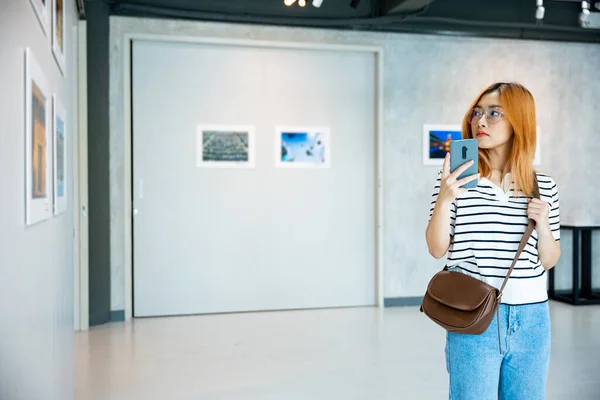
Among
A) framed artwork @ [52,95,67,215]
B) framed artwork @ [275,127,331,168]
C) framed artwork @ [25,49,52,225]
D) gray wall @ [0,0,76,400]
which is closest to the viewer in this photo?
gray wall @ [0,0,76,400]

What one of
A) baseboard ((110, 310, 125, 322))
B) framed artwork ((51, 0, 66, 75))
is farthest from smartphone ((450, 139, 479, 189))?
baseboard ((110, 310, 125, 322))

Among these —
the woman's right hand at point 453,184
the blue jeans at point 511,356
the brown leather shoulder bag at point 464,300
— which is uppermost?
Answer: the woman's right hand at point 453,184

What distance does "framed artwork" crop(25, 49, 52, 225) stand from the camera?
1.50m

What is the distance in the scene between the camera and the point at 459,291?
176 cm

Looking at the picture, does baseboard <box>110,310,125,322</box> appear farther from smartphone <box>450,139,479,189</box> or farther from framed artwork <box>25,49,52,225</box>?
smartphone <box>450,139,479,189</box>

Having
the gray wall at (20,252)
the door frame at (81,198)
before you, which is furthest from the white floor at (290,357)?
the gray wall at (20,252)

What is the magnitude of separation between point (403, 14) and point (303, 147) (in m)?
1.73

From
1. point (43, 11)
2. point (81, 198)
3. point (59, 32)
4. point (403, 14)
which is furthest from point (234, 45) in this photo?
point (43, 11)

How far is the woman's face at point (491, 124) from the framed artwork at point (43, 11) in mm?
1366

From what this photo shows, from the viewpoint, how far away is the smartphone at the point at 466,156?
1.78 meters

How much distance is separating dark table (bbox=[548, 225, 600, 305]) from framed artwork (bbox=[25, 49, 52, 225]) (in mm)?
5996

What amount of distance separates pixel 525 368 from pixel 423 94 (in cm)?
514

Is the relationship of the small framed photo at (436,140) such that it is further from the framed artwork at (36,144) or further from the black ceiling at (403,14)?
the framed artwork at (36,144)

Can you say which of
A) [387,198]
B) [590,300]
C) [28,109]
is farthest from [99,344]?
[590,300]
